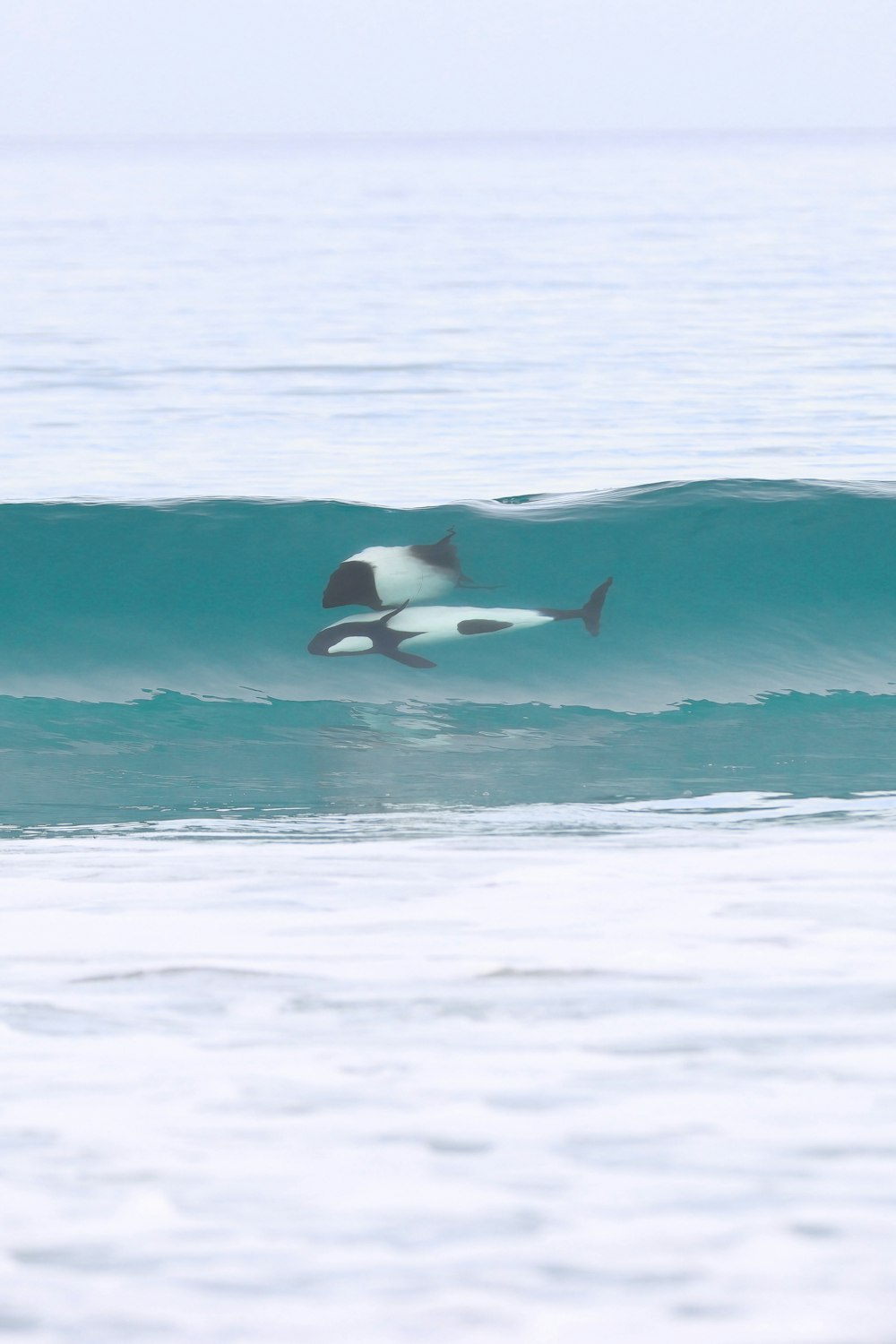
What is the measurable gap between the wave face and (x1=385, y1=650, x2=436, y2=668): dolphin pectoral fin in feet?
0.13

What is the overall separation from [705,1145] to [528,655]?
4184 millimetres

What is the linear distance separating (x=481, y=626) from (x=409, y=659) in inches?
14.9

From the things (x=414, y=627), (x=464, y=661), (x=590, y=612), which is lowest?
(x=464, y=661)

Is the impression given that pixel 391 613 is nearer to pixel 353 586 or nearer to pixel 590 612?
pixel 353 586

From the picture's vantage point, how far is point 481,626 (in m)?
6.86

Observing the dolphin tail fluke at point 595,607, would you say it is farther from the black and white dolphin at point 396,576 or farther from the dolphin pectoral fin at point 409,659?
the dolphin pectoral fin at point 409,659

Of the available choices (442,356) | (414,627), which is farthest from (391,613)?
(442,356)

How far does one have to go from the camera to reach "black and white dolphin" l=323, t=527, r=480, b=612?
6781 mm

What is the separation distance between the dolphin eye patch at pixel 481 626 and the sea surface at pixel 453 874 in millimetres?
80

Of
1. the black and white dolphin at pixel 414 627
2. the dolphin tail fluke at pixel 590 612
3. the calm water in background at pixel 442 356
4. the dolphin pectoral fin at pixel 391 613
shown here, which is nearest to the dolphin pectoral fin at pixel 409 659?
the black and white dolphin at pixel 414 627

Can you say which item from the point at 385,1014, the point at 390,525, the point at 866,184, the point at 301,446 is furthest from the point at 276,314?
the point at 866,184

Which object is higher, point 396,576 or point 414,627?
point 396,576

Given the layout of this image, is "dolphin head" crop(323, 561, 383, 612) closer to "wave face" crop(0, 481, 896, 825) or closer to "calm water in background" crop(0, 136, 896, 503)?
"wave face" crop(0, 481, 896, 825)

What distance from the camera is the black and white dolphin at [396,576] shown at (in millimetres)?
6781
